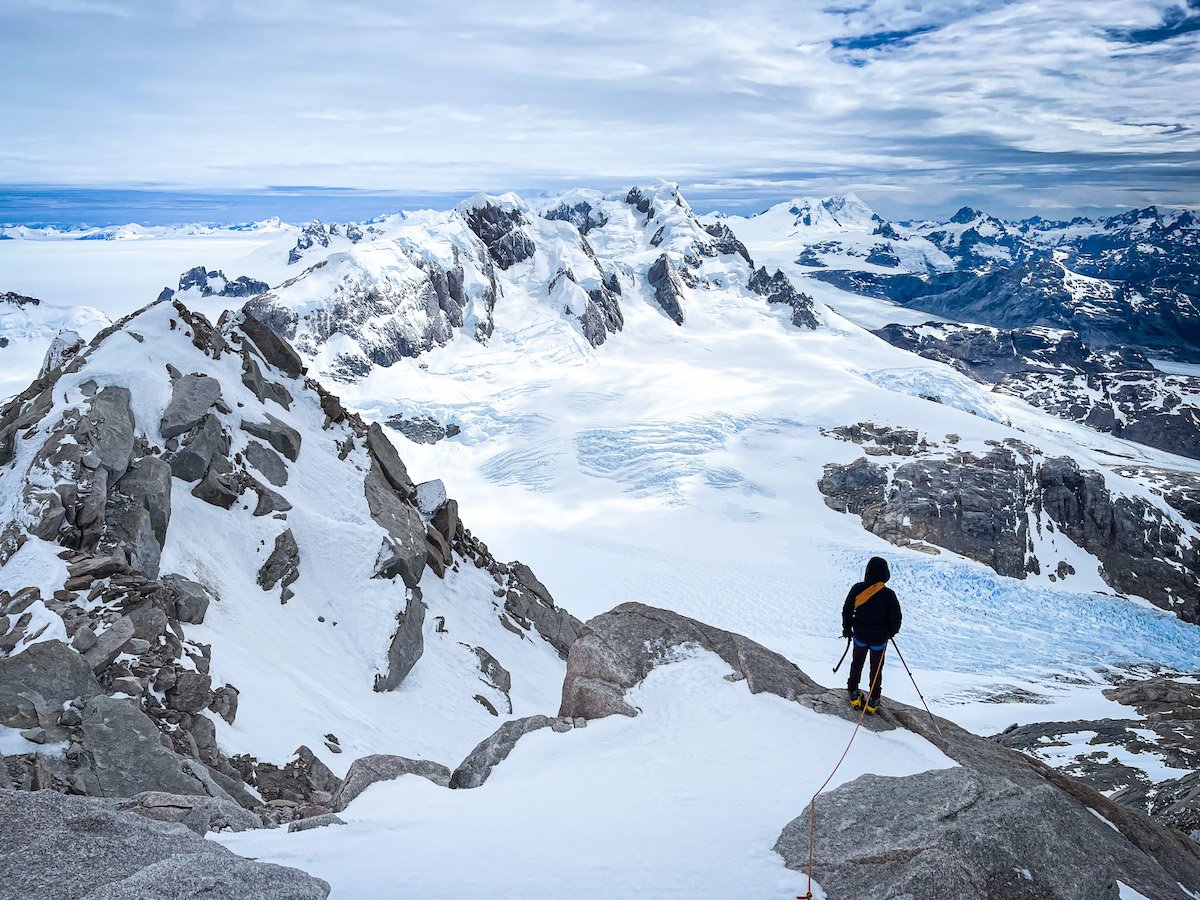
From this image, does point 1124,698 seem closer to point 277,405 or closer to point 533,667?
point 533,667

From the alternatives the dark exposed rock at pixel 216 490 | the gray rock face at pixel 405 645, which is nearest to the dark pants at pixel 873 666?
the gray rock face at pixel 405 645

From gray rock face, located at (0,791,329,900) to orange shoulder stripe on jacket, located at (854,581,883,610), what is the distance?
8725 millimetres

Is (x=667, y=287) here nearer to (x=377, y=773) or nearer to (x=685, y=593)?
(x=685, y=593)

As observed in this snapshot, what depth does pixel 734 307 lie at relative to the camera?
181125 mm

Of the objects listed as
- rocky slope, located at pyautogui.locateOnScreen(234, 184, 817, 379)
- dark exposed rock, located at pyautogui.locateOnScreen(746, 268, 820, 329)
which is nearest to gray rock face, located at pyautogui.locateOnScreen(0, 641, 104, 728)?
rocky slope, located at pyautogui.locateOnScreen(234, 184, 817, 379)

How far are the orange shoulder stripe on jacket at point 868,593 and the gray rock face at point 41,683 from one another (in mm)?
12967

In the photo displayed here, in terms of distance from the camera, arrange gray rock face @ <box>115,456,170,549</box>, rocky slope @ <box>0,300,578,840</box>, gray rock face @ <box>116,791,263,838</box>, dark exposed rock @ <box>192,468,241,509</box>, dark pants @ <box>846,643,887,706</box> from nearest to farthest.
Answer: gray rock face @ <box>116,791,263,838</box>
dark pants @ <box>846,643,887,706</box>
rocky slope @ <box>0,300,578,840</box>
gray rock face @ <box>115,456,170,549</box>
dark exposed rock @ <box>192,468,241,509</box>

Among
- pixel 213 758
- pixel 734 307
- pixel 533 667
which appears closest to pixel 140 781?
pixel 213 758

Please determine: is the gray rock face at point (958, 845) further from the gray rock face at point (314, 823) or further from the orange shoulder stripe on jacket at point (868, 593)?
the gray rock face at point (314, 823)

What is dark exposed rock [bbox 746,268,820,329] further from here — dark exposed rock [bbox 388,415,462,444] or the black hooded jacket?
the black hooded jacket

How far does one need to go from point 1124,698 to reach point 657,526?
140 feet

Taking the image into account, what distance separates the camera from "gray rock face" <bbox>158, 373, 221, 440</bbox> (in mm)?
20906

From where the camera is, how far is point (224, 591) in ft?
61.9

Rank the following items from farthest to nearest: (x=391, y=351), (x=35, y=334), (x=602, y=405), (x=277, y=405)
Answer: (x=35, y=334) < (x=391, y=351) < (x=602, y=405) < (x=277, y=405)
